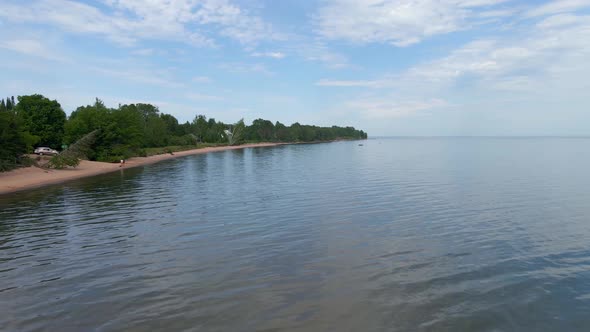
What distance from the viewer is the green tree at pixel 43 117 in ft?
238

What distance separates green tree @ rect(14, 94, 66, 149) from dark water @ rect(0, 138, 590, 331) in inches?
2233

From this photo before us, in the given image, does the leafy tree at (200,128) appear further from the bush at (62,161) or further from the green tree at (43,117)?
the bush at (62,161)

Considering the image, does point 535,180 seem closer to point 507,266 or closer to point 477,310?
point 507,266

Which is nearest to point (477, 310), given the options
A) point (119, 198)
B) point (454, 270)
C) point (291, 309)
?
point (454, 270)

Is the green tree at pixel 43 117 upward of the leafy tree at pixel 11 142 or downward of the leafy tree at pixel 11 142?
upward

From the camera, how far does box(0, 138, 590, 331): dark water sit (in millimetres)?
9688

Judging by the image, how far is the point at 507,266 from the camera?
520 inches

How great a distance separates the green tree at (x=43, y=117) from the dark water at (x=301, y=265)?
56.7 m

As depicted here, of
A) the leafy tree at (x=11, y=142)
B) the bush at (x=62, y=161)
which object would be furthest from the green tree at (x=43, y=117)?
the leafy tree at (x=11, y=142)

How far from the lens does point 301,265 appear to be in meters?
13.5

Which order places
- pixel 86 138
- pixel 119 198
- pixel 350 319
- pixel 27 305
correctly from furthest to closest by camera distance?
1. pixel 86 138
2. pixel 119 198
3. pixel 27 305
4. pixel 350 319

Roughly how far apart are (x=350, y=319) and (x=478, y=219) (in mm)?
14197

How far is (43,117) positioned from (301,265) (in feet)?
266

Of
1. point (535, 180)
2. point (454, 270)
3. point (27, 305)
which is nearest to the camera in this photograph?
point (27, 305)
